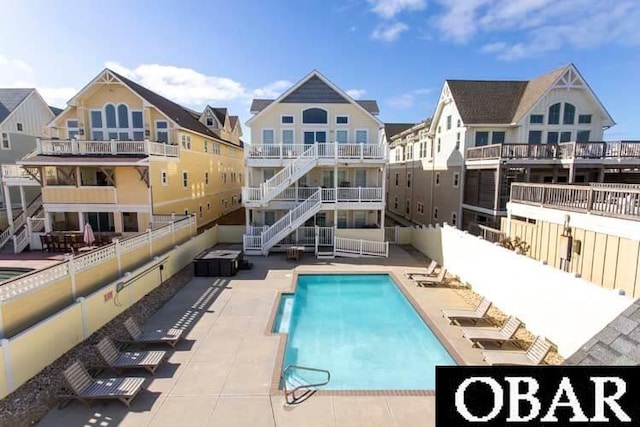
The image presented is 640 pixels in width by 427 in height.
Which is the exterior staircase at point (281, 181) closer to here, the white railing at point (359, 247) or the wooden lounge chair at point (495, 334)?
the white railing at point (359, 247)

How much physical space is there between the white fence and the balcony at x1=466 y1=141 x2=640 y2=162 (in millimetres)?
6831

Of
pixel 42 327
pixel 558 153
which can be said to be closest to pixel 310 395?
pixel 42 327

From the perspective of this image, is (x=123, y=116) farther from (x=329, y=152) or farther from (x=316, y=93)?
(x=329, y=152)

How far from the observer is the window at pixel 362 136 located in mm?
21584

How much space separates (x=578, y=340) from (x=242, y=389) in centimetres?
807

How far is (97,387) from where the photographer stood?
6707 millimetres

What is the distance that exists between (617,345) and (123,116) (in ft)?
81.4

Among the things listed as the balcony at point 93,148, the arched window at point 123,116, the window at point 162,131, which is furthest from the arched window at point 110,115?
the balcony at point 93,148

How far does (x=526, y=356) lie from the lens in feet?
26.2

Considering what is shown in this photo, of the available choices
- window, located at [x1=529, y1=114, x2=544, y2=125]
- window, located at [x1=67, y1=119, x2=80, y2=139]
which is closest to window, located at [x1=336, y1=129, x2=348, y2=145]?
window, located at [x1=529, y1=114, x2=544, y2=125]

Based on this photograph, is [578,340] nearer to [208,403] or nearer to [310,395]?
[310,395]

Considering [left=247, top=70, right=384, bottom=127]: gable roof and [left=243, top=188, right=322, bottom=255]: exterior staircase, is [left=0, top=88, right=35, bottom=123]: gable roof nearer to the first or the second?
[left=247, top=70, right=384, bottom=127]: gable roof

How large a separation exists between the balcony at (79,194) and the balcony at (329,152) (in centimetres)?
833

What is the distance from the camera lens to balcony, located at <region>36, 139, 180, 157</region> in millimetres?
18234
